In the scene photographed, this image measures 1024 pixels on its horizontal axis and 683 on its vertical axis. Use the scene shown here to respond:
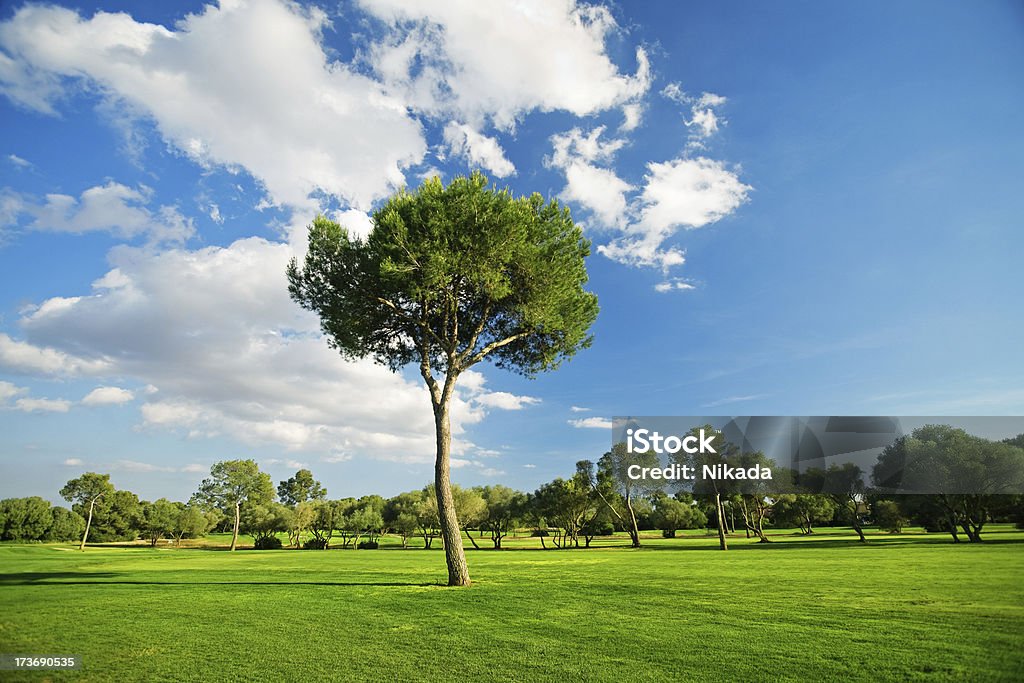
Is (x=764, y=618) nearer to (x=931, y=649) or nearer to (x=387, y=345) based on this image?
(x=931, y=649)

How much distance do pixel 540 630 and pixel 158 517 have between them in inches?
3774

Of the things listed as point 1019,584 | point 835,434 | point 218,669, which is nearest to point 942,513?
point 835,434

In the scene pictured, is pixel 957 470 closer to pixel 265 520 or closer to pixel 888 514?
pixel 888 514

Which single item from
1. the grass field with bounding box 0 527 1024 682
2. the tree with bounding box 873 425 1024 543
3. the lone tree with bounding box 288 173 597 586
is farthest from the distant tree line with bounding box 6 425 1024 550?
the lone tree with bounding box 288 173 597 586

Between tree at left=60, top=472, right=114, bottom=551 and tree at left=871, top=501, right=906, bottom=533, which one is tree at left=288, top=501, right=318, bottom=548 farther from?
tree at left=871, top=501, right=906, bottom=533

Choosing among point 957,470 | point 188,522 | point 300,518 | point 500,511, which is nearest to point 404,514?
point 500,511

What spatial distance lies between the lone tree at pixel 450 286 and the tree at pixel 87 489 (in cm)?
7752

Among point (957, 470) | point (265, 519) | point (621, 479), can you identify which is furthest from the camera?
point (265, 519)

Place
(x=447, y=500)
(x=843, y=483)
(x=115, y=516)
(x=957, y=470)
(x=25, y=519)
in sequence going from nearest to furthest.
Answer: (x=447, y=500) < (x=957, y=470) < (x=843, y=483) < (x=25, y=519) < (x=115, y=516)

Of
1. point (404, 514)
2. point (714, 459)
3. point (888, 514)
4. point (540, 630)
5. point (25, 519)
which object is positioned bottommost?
point (888, 514)

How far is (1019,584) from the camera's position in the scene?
53.8 ft

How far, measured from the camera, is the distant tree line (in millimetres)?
42781

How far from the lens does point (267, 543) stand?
277 ft

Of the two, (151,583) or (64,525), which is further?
(64,525)
